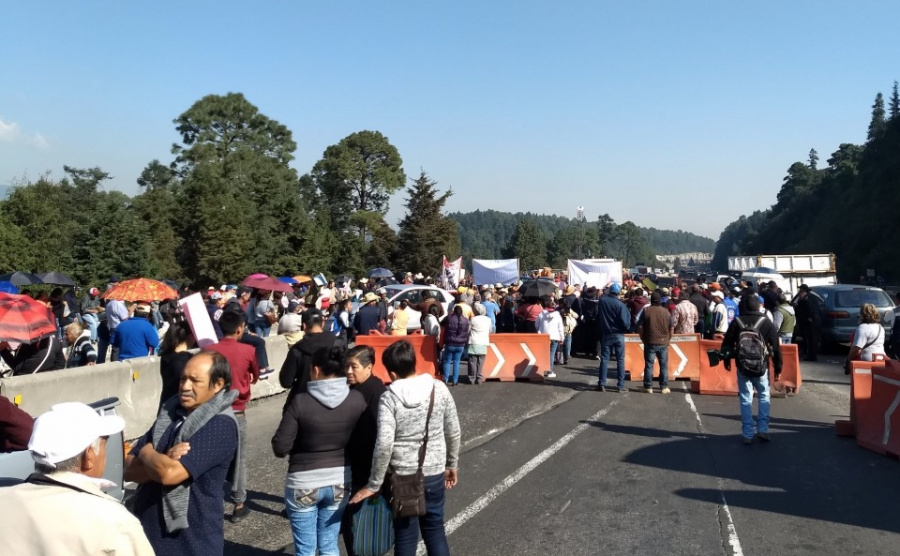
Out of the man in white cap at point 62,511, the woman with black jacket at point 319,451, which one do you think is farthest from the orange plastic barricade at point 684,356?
the man in white cap at point 62,511

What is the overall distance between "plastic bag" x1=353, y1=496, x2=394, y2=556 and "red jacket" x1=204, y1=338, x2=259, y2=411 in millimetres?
2229

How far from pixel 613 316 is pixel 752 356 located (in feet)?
12.8

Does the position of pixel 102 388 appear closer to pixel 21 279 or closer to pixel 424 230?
pixel 21 279

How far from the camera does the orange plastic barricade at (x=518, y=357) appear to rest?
46.7 ft

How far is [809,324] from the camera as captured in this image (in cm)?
1675

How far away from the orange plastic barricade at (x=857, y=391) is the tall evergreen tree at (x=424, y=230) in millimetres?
38479

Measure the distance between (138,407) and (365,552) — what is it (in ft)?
22.6

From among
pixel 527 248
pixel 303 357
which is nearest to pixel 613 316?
pixel 303 357

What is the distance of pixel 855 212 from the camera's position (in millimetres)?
84562

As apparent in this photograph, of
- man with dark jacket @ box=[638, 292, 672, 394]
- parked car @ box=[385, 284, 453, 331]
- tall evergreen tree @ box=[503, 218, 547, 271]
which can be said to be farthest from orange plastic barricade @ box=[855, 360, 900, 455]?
tall evergreen tree @ box=[503, 218, 547, 271]

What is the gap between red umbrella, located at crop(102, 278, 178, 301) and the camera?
13.1 metres

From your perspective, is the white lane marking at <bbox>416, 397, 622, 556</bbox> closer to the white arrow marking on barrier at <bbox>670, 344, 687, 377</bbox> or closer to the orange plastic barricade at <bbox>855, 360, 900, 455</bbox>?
the orange plastic barricade at <bbox>855, 360, 900, 455</bbox>

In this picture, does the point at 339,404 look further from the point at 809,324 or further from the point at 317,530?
→ the point at 809,324

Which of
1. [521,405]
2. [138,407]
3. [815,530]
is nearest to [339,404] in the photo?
[815,530]
